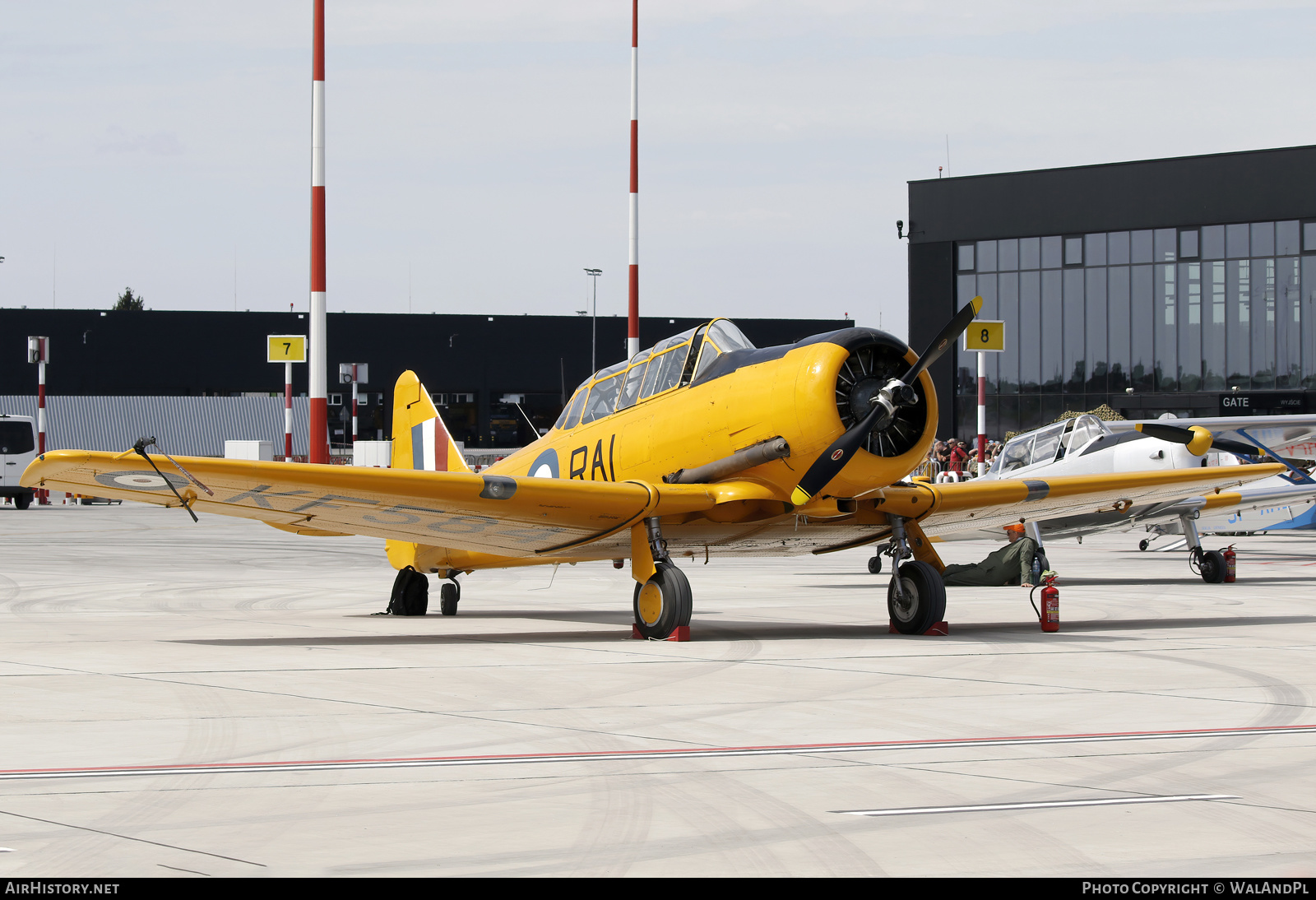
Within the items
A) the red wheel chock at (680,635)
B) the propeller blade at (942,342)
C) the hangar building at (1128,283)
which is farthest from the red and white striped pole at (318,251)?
the hangar building at (1128,283)

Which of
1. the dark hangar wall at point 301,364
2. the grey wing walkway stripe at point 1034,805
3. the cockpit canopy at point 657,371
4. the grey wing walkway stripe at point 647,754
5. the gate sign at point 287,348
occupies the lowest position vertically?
the grey wing walkway stripe at point 647,754

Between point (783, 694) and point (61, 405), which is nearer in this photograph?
point (783, 694)

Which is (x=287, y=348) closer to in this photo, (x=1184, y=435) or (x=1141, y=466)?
(x=1141, y=466)

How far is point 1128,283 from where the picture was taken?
2217 inches

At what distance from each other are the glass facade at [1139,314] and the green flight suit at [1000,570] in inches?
1543

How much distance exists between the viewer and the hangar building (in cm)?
5344

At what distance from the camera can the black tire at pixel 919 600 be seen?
Answer: 470 inches

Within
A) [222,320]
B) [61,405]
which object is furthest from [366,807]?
[222,320]

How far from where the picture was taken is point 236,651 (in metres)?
10.9

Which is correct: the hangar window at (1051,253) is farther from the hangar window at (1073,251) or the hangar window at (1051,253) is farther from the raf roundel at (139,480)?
the raf roundel at (139,480)

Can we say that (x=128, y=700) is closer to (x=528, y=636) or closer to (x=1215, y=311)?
(x=528, y=636)

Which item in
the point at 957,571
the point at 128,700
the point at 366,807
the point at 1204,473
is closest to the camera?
the point at 366,807

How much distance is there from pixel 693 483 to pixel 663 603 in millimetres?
1084

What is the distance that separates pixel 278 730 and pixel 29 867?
2.78 metres
